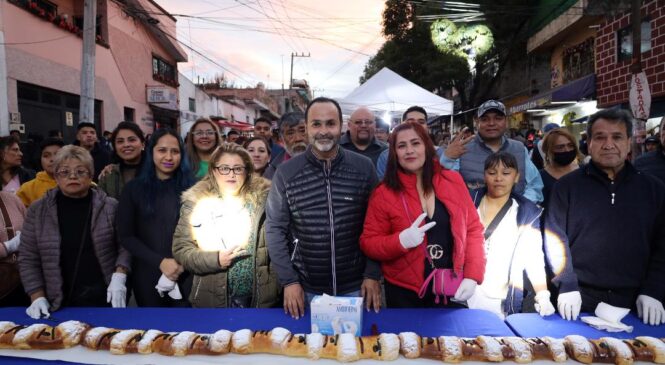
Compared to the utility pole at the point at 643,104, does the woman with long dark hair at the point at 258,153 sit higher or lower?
lower

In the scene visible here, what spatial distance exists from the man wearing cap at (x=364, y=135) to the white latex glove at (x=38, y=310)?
2963 mm

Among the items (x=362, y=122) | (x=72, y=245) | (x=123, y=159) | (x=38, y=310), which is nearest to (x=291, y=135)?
(x=362, y=122)

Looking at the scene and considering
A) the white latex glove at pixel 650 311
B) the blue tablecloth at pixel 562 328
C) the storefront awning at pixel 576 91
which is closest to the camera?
the blue tablecloth at pixel 562 328

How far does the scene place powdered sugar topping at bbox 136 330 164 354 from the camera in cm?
157

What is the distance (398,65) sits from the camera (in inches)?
890

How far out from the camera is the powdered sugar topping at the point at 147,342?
1.57 m

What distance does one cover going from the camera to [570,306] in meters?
1.87

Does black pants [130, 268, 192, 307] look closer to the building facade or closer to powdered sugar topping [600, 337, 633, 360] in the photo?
powdered sugar topping [600, 337, 633, 360]

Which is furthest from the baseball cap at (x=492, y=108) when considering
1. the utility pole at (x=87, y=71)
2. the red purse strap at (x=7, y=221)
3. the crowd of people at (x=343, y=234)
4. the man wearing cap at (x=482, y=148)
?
the utility pole at (x=87, y=71)

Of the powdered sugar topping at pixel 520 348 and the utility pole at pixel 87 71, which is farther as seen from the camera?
the utility pole at pixel 87 71

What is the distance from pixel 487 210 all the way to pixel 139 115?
1638 cm

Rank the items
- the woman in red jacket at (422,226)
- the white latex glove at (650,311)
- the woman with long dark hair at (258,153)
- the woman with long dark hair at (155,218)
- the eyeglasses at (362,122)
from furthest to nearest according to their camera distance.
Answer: the eyeglasses at (362,122) < the woman with long dark hair at (258,153) < the woman with long dark hair at (155,218) < the woman in red jacket at (422,226) < the white latex glove at (650,311)

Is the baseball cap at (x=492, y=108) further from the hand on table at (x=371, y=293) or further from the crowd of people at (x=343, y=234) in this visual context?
the hand on table at (x=371, y=293)

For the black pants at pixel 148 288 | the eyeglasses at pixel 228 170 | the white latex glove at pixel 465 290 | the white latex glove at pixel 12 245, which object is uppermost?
the eyeglasses at pixel 228 170
